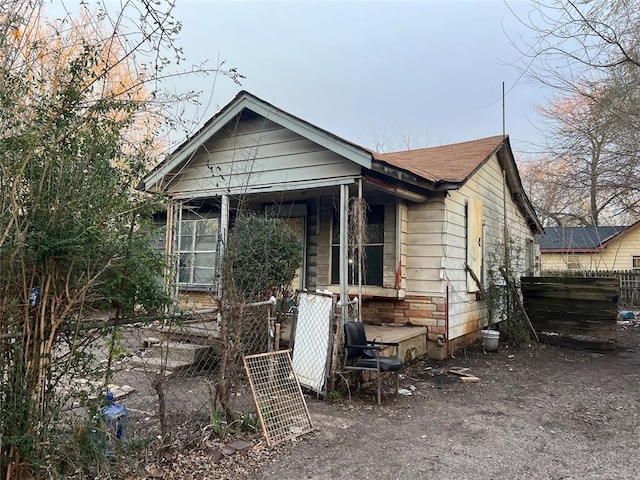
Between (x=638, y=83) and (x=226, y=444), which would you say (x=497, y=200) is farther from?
(x=226, y=444)

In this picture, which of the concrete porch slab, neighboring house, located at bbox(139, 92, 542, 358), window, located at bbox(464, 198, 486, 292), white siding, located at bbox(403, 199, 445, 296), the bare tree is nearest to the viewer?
the bare tree

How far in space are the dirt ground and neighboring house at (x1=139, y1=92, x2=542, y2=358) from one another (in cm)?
143

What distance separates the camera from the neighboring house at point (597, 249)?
20484 millimetres

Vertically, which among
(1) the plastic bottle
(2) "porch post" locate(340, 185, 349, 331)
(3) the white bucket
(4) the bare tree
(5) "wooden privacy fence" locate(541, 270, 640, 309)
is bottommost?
(3) the white bucket

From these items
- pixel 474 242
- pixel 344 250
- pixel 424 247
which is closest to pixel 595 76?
pixel 474 242

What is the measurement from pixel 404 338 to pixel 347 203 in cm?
220

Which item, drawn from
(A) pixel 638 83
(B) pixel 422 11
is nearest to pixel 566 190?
(A) pixel 638 83

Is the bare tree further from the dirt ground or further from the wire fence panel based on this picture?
the wire fence panel

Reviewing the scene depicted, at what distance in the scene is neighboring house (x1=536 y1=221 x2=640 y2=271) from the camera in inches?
806

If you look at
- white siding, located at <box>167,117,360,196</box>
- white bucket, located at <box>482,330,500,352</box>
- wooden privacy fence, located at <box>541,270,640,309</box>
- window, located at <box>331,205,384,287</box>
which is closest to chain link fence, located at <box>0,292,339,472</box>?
window, located at <box>331,205,384,287</box>

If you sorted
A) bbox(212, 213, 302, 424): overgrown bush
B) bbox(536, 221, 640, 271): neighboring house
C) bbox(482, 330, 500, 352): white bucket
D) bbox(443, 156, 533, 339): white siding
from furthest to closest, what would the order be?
1. bbox(536, 221, 640, 271): neighboring house
2. bbox(482, 330, 500, 352): white bucket
3. bbox(443, 156, 533, 339): white siding
4. bbox(212, 213, 302, 424): overgrown bush

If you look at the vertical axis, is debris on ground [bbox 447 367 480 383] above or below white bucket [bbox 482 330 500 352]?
below

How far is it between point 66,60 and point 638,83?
7.57 m

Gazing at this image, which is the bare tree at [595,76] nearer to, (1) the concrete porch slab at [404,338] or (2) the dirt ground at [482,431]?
(2) the dirt ground at [482,431]
